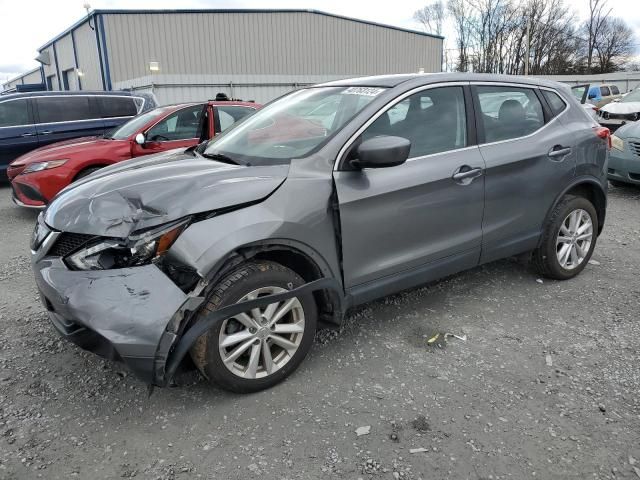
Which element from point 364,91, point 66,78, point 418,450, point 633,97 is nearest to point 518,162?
point 364,91

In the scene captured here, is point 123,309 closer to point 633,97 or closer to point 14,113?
point 14,113

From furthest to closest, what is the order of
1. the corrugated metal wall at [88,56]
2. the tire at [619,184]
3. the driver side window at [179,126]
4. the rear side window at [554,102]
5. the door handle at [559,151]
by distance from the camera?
the corrugated metal wall at [88,56]
the tire at [619,184]
the driver side window at [179,126]
the rear side window at [554,102]
the door handle at [559,151]

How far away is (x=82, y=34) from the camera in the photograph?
25.1 metres

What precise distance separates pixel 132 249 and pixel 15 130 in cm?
811

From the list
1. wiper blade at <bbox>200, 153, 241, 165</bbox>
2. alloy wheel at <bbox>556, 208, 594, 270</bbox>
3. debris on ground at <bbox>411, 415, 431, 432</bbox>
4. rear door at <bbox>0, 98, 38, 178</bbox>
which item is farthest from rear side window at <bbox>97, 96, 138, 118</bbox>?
debris on ground at <bbox>411, 415, 431, 432</bbox>

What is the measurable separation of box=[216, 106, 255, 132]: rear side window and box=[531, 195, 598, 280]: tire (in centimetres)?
469

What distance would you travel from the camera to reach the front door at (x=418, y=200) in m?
2.95

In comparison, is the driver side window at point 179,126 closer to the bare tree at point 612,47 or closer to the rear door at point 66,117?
the rear door at point 66,117

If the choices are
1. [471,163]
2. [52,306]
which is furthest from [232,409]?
[471,163]

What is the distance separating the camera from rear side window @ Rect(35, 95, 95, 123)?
913cm

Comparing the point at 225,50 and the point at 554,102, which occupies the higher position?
the point at 225,50

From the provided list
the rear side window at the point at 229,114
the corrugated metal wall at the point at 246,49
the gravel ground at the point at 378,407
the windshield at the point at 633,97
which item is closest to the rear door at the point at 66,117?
the rear side window at the point at 229,114

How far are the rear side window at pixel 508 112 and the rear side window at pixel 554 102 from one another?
0.12 m

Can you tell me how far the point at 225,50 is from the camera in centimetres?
2466
